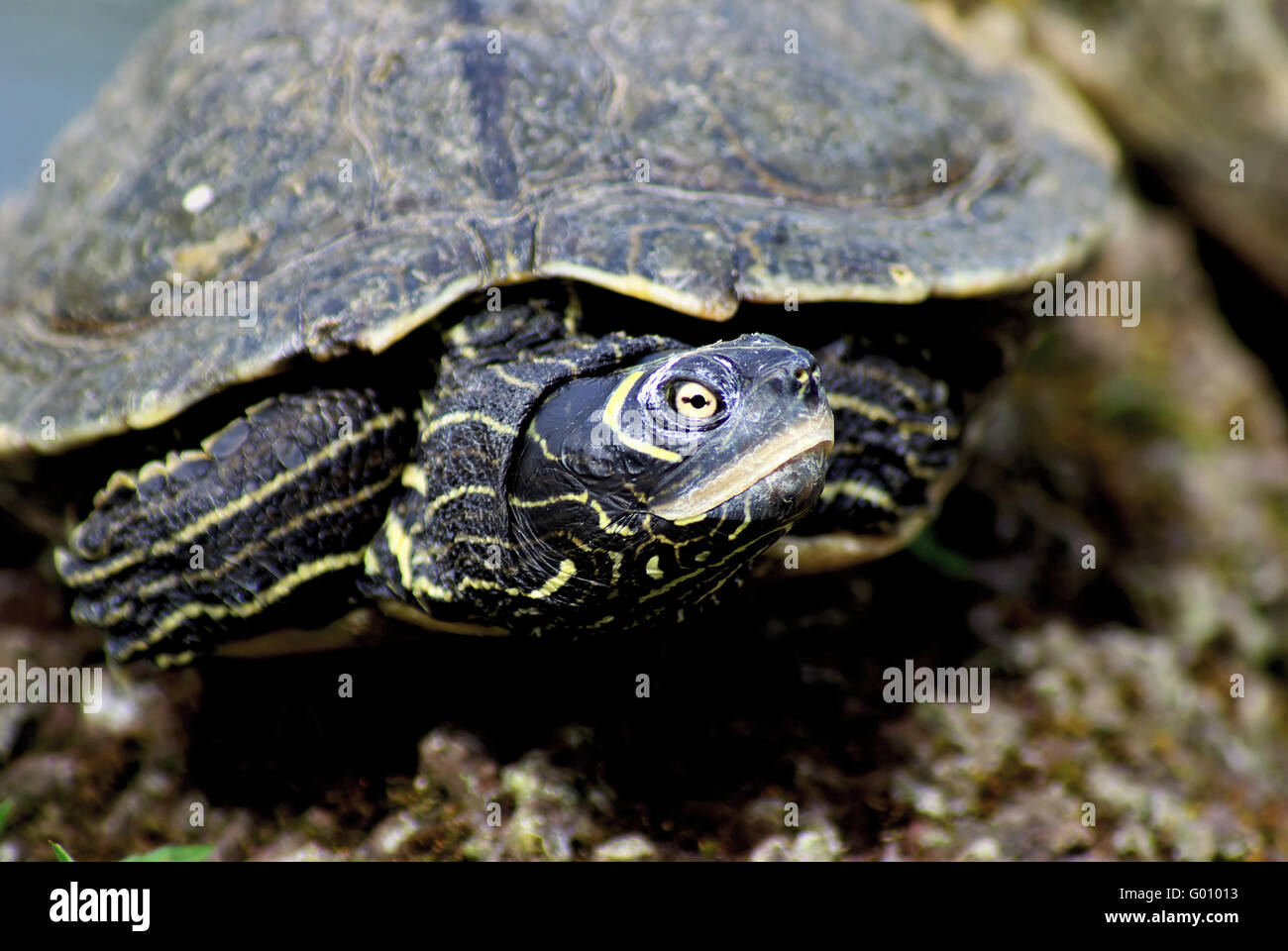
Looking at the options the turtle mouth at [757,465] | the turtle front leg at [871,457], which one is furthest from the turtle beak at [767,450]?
the turtle front leg at [871,457]

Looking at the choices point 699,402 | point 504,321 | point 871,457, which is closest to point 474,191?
point 504,321

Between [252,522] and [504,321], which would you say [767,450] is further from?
[252,522]

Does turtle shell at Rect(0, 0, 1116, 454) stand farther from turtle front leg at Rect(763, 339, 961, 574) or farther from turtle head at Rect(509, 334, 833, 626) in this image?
turtle head at Rect(509, 334, 833, 626)

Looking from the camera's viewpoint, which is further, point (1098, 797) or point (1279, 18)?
point (1279, 18)

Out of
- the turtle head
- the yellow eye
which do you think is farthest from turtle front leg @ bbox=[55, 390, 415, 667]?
the yellow eye
